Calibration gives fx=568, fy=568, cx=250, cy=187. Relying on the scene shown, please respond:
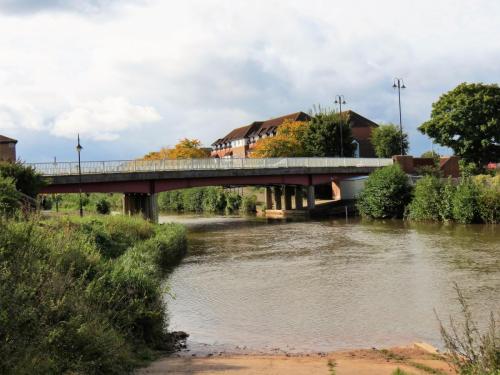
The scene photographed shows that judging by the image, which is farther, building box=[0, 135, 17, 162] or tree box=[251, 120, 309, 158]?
tree box=[251, 120, 309, 158]

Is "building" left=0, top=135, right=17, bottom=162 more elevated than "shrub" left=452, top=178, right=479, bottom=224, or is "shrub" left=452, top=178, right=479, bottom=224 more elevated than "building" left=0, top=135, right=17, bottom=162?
"building" left=0, top=135, right=17, bottom=162

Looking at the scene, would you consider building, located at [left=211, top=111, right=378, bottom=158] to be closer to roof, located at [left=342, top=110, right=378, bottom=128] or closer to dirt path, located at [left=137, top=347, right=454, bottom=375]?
roof, located at [left=342, top=110, right=378, bottom=128]

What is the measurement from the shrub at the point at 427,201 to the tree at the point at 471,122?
45.3 feet

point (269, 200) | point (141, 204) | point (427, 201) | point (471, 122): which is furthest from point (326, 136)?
point (141, 204)

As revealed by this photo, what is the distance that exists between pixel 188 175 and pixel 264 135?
60544 mm

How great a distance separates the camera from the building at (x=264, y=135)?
99.4 metres

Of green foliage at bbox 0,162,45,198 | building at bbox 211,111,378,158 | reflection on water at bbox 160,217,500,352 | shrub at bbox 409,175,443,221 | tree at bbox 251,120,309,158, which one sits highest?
building at bbox 211,111,378,158

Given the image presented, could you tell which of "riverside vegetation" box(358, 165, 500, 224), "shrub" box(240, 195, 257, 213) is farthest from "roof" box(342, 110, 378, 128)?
"riverside vegetation" box(358, 165, 500, 224)

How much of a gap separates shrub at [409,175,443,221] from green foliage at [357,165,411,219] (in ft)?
7.83

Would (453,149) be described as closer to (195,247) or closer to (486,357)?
(195,247)

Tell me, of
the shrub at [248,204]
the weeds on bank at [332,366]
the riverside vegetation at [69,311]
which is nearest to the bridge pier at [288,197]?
the shrub at [248,204]

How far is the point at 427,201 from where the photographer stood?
4619cm

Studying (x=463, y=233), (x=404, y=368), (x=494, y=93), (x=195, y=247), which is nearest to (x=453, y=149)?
(x=494, y=93)

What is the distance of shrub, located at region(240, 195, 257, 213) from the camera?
71562 mm
